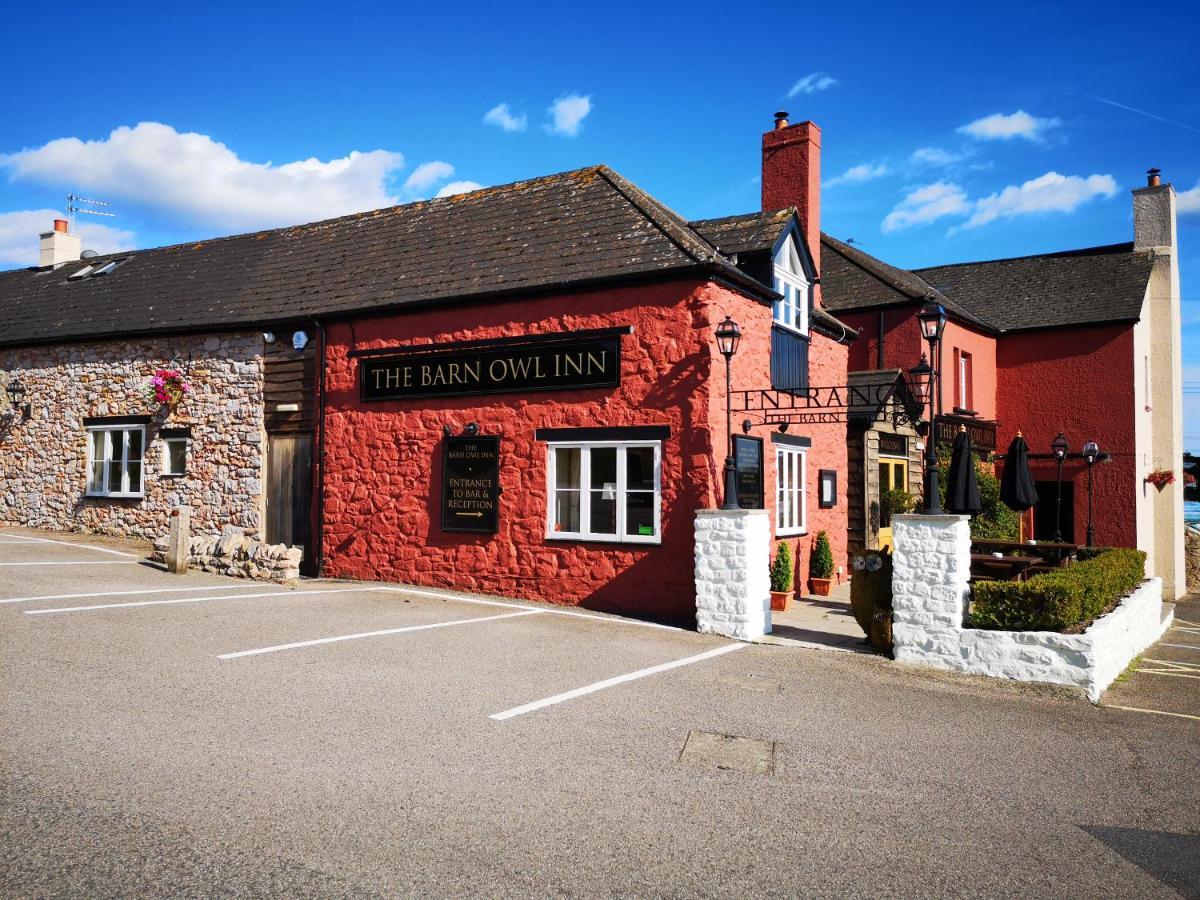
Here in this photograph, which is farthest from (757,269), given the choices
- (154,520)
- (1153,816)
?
(154,520)

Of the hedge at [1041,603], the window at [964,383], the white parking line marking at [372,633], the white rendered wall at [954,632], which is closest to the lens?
the white parking line marking at [372,633]

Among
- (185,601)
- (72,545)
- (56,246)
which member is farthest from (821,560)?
(56,246)

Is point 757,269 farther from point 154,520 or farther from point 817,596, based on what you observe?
point 154,520

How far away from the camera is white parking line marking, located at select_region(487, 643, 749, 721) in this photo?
22.7 feet

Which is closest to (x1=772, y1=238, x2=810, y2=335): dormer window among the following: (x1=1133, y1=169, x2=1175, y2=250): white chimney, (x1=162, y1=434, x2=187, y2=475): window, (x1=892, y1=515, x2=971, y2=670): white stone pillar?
(x1=892, y1=515, x2=971, y2=670): white stone pillar

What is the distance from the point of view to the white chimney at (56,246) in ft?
77.7

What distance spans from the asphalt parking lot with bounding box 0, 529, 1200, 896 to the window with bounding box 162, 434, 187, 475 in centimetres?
728

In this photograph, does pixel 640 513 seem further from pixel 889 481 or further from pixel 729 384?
pixel 889 481

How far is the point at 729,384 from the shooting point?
443 inches

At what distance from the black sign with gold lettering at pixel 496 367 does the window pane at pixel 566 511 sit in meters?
1.56

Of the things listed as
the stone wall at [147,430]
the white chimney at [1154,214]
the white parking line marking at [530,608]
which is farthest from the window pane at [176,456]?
the white chimney at [1154,214]

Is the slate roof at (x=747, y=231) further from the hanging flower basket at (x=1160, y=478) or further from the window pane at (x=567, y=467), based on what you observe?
the hanging flower basket at (x=1160, y=478)

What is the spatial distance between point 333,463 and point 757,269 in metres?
7.66

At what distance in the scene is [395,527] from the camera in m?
14.1
